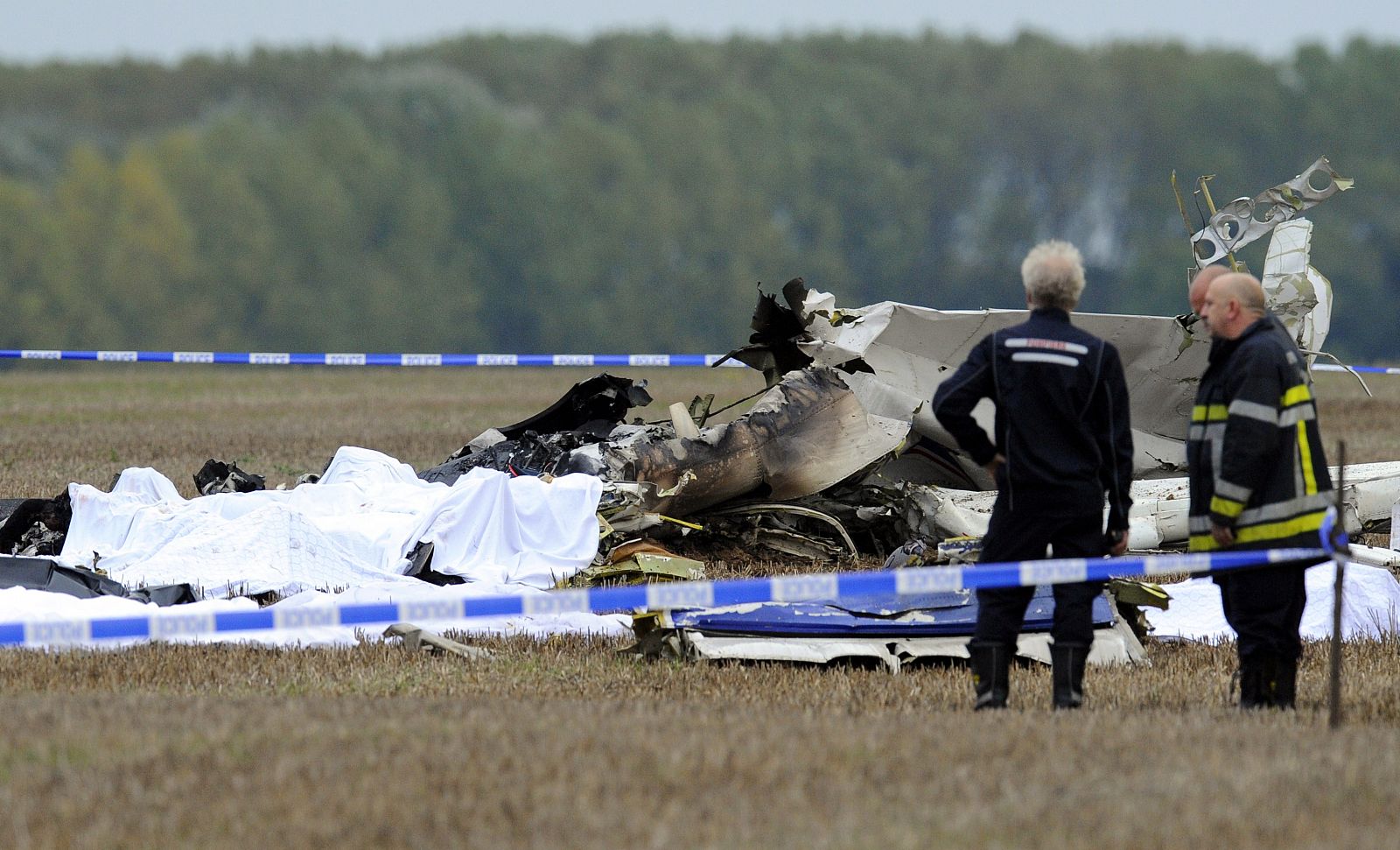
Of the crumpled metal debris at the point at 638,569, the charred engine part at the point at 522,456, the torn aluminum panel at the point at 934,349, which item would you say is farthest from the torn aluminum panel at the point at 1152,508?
the charred engine part at the point at 522,456

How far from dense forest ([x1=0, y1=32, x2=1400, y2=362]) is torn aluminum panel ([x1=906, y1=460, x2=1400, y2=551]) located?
40.4 metres

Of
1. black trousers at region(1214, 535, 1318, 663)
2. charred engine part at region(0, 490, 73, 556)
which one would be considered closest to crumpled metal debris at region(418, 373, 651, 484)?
charred engine part at region(0, 490, 73, 556)

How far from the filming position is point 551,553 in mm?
8891

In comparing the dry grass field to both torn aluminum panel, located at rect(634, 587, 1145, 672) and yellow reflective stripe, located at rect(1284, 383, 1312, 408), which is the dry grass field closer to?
torn aluminum panel, located at rect(634, 587, 1145, 672)

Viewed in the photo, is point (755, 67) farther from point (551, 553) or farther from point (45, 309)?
point (551, 553)

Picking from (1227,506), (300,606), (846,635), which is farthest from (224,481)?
(1227,506)

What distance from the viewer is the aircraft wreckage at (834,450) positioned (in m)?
9.37

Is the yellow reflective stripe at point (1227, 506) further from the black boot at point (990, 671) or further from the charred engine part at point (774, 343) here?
the charred engine part at point (774, 343)

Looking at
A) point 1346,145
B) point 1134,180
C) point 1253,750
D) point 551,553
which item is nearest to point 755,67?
point 1134,180

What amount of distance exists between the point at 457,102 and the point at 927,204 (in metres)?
16.1

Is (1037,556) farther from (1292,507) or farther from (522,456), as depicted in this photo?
(522,456)

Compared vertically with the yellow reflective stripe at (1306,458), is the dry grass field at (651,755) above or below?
below

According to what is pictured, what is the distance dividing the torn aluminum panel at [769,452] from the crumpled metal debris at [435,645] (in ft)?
7.93

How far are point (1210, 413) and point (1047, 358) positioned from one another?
0.61 metres
